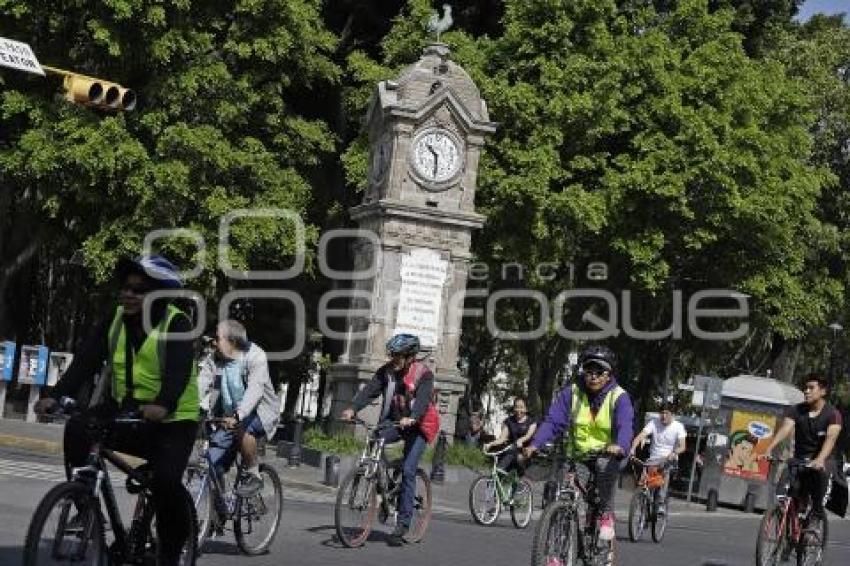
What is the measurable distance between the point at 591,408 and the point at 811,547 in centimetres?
404

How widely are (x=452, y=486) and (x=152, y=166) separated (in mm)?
10672

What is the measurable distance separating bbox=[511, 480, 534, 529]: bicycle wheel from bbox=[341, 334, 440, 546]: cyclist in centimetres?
544

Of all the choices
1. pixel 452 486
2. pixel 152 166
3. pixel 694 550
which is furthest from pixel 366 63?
pixel 694 550

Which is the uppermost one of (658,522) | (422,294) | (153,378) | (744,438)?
(422,294)

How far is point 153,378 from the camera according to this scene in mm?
A: 8844

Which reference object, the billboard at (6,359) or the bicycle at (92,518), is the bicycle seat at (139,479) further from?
the billboard at (6,359)

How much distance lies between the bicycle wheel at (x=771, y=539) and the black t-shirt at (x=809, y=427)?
2.03 ft

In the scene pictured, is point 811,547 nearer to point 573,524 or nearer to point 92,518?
point 573,524

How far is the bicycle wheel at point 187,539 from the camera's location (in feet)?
29.3

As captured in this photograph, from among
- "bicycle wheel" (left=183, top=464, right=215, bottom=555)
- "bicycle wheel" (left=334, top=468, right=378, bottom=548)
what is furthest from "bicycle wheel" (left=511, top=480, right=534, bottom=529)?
"bicycle wheel" (left=183, top=464, right=215, bottom=555)

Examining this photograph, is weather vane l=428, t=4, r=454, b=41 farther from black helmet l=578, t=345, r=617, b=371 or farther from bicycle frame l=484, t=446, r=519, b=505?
black helmet l=578, t=345, r=617, b=371

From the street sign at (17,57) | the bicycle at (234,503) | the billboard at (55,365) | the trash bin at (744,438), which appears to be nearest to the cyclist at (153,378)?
the bicycle at (234,503)

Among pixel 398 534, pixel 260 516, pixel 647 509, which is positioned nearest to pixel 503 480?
pixel 647 509

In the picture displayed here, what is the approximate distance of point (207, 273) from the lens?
3488 centimetres
